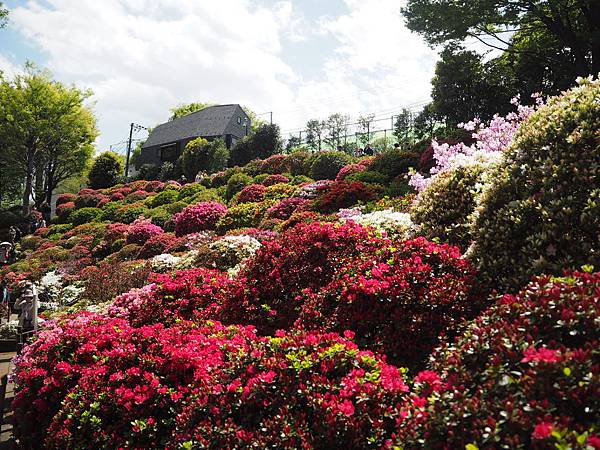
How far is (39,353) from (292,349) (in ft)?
12.7

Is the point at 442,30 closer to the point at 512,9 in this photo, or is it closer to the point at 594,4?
the point at 512,9

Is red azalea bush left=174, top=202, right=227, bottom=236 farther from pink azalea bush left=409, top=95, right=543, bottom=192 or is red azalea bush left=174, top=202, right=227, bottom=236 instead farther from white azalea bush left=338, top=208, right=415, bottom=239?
white azalea bush left=338, top=208, right=415, bottom=239

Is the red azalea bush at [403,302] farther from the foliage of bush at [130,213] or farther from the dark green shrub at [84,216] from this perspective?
the dark green shrub at [84,216]

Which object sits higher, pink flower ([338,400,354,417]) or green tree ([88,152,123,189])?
green tree ([88,152,123,189])

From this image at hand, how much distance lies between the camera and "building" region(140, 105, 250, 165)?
54.2m

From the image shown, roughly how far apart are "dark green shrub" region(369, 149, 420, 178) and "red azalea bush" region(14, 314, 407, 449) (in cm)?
1247

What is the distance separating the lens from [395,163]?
54.1ft

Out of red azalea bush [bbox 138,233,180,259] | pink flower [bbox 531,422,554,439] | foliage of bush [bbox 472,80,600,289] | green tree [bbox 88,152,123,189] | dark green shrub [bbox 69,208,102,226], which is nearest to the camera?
pink flower [bbox 531,422,554,439]

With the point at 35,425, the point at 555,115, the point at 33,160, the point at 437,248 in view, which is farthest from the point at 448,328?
the point at 33,160

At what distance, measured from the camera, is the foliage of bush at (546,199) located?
3.47 m

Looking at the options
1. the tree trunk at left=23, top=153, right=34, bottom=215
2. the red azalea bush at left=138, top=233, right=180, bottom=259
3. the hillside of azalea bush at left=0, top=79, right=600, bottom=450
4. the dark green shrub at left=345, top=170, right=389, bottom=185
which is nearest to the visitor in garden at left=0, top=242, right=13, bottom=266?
the red azalea bush at left=138, top=233, right=180, bottom=259

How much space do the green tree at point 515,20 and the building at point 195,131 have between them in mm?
36062

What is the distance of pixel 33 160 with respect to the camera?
37062mm

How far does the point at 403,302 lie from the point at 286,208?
10.2m
